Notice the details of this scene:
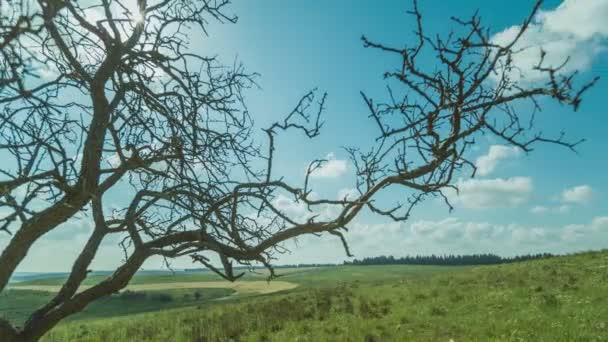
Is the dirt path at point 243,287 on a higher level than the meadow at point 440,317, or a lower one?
higher

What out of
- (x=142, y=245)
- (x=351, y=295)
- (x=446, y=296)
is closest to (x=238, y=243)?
(x=142, y=245)

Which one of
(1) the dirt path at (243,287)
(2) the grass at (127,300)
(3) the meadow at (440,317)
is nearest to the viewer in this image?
(3) the meadow at (440,317)

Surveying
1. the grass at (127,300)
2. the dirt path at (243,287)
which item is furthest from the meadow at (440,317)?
the dirt path at (243,287)

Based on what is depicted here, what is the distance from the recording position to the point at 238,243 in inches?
156

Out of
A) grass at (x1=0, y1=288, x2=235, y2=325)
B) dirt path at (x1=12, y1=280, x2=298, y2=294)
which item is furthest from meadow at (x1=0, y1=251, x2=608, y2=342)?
dirt path at (x1=12, y1=280, x2=298, y2=294)

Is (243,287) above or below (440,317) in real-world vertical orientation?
above

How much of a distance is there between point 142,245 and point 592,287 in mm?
16148

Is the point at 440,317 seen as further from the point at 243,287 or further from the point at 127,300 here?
the point at 243,287

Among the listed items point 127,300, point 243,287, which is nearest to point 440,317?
point 127,300

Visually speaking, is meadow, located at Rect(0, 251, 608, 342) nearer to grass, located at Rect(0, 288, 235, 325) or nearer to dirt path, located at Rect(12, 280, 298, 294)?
grass, located at Rect(0, 288, 235, 325)

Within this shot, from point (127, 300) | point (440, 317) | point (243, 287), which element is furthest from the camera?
point (243, 287)

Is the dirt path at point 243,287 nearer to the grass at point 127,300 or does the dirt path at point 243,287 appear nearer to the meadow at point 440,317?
the grass at point 127,300

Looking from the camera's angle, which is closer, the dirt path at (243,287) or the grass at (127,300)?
the grass at (127,300)

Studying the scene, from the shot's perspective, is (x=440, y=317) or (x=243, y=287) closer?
(x=440, y=317)
